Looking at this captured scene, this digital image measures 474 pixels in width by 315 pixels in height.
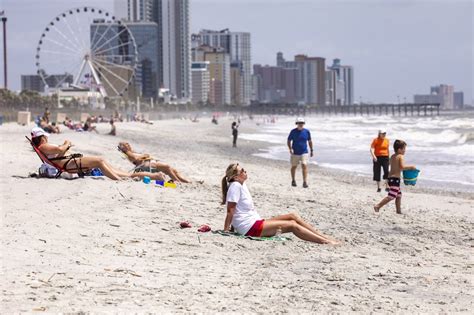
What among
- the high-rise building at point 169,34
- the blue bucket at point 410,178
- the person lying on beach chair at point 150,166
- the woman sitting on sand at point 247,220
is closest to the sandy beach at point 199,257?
the woman sitting on sand at point 247,220

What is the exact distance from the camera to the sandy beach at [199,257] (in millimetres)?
4750

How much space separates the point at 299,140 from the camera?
12.8 meters

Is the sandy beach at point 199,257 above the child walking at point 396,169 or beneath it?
beneath

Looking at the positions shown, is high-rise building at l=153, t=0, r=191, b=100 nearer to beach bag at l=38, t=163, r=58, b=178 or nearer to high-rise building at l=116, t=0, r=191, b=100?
high-rise building at l=116, t=0, r=191, b=100

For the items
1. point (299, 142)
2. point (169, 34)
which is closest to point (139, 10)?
point (169, 34)

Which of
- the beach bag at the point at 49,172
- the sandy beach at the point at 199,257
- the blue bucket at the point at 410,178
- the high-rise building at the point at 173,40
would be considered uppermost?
the high-rise building at the point at 173,40

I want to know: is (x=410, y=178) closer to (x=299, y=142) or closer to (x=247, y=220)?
(x=299, y=142)

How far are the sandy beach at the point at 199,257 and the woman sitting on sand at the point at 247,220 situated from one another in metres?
0.14

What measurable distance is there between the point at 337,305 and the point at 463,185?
11.8 metres

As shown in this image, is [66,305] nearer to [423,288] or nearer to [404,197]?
[423,288]

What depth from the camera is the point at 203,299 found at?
4.77m

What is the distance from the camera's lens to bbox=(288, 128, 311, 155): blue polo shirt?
500 inches

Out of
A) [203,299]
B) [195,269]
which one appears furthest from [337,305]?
[195,269]

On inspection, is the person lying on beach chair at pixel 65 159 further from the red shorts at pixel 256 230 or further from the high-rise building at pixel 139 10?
the high-rise building at pixel 139 10
